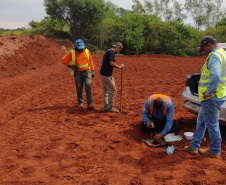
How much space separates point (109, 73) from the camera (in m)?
6.43

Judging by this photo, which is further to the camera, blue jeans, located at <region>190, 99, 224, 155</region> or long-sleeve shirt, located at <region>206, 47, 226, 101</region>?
blue jeans, located at <region>190, 99, 224, 155</region>

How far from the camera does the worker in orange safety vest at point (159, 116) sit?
470 cm

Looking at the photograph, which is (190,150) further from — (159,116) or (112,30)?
(112,30)

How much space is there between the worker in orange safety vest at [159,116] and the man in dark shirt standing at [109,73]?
161cm

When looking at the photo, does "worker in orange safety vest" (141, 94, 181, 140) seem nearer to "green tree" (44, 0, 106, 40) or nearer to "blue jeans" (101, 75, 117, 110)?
"blue jeans" (101, 75, 117, 110)

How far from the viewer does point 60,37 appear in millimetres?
27641

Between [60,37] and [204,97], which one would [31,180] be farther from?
[60,37]

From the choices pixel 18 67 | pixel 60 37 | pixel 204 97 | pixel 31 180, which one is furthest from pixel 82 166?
pixel 60 37

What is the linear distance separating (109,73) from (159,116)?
2029mm

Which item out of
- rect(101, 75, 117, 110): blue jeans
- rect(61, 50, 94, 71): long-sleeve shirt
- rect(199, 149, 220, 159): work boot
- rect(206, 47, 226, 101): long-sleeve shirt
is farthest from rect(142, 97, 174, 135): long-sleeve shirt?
rect(61, 50, 94, 71): long-sleeve shirt

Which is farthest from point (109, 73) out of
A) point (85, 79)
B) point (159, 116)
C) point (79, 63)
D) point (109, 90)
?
point (159, 116)

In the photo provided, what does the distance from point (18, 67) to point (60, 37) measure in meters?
14.0

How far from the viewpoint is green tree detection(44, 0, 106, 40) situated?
1024 inches

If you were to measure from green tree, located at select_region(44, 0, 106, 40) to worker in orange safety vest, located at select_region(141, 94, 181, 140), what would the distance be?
2309 centimetres
